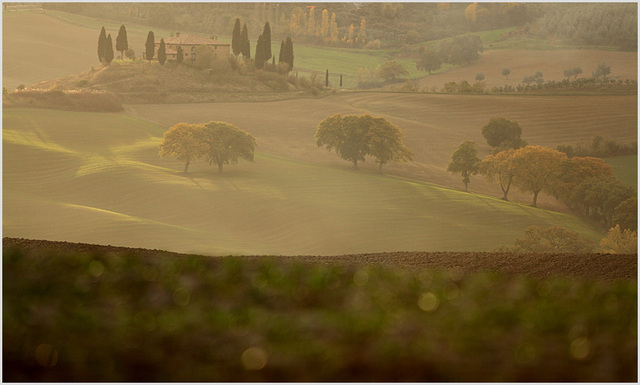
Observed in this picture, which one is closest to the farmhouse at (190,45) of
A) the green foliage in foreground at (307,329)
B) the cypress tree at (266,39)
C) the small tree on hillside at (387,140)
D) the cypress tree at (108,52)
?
the cypress tree at (266,39)

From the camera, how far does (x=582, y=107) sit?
12.0 m

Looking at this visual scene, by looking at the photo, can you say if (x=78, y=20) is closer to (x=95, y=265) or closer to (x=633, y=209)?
(x=95, y=265)

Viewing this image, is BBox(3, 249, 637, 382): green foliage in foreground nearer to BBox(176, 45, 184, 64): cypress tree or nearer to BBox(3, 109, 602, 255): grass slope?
BBox(3, 109, 602, 255): grass slope

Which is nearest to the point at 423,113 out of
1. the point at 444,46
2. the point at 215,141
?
the point at 444,46

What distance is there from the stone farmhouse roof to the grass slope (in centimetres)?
175

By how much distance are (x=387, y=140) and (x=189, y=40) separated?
156 inches

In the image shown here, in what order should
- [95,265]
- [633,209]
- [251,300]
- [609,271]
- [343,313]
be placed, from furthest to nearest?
1. [633,209]
2. [609,271]
3. [95,265]
4. [251,300]
5. [343,313]

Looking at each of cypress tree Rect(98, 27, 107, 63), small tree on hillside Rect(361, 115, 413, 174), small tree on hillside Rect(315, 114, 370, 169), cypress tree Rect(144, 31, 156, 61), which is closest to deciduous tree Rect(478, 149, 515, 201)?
small tree on hillside Rect(361, 115, 413, 174)

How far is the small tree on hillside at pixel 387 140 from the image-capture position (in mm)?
11938

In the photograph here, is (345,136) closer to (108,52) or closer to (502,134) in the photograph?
(502,134)

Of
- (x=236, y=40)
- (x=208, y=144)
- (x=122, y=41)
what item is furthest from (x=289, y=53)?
(x=122, y=41)

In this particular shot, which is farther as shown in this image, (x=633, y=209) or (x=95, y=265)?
(x=633, y=209)

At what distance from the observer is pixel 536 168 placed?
11656 millimetres

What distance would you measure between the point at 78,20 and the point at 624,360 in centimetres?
1144
